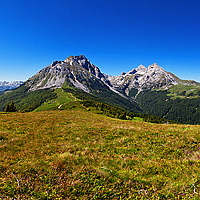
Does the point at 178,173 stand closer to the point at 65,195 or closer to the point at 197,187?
the point at 197,187

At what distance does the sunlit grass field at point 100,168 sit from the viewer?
6.72 meters

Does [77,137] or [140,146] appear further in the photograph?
[77,137]

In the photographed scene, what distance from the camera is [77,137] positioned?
15305 mm

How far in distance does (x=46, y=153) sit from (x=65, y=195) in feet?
18.5

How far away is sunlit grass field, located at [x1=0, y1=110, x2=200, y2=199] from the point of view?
6723 mm

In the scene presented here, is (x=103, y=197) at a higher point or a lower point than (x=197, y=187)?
lower

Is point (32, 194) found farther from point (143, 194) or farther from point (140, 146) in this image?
point (140, 146)

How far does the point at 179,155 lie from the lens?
1093 centimetres

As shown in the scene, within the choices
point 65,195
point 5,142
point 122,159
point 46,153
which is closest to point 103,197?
point 65,195

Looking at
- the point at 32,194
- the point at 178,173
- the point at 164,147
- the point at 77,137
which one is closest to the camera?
the point at 32,194

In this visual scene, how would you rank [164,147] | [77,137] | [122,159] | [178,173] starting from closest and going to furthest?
[178,173] → [122,159] → [164,147] → [77,137]

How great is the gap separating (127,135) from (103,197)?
33.3 feet

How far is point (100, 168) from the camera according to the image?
8.84 meters

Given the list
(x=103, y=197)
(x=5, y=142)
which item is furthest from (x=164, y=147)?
(x=5, y=142)
